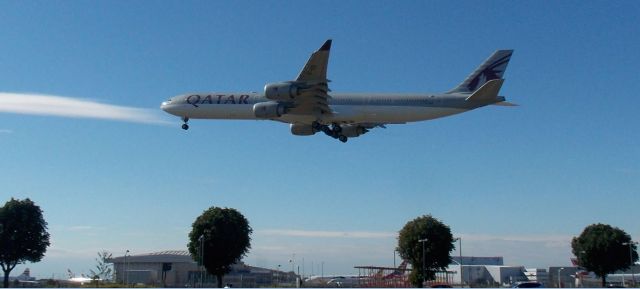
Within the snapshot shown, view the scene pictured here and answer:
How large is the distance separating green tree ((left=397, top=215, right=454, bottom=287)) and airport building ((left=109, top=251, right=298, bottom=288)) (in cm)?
2833

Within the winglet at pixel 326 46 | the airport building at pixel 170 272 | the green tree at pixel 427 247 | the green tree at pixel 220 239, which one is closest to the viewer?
the winglet at pixel 326 46

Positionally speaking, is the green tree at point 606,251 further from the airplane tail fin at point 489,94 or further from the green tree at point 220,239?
the green tree at point 220,239

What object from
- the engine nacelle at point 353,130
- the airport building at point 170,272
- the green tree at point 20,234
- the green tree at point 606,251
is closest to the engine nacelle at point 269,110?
the engine nacelle at point 353,130

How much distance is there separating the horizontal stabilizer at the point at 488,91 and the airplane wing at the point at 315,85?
15136 mm

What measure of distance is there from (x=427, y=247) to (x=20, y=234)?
5805cm

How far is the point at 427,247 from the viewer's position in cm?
10481

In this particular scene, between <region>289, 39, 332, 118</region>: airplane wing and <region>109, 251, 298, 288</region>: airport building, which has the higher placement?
<region>289, 39, 332, 118</region>: airplane wing

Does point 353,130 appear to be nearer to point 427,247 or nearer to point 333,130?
point 333,130

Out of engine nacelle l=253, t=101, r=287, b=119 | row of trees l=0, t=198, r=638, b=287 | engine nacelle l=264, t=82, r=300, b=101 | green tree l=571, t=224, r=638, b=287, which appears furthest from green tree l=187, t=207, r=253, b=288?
green tree l=571, t=224, r=638, b=287

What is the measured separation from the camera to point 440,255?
105 m

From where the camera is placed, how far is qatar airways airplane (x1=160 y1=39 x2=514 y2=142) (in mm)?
70250

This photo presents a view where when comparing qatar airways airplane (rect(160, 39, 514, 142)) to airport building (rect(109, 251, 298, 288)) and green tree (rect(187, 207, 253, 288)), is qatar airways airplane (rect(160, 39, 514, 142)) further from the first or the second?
airport building (rect(109, 251, 298, 288))

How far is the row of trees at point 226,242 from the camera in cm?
9825

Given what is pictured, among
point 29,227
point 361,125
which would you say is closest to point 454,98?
point 361,125
